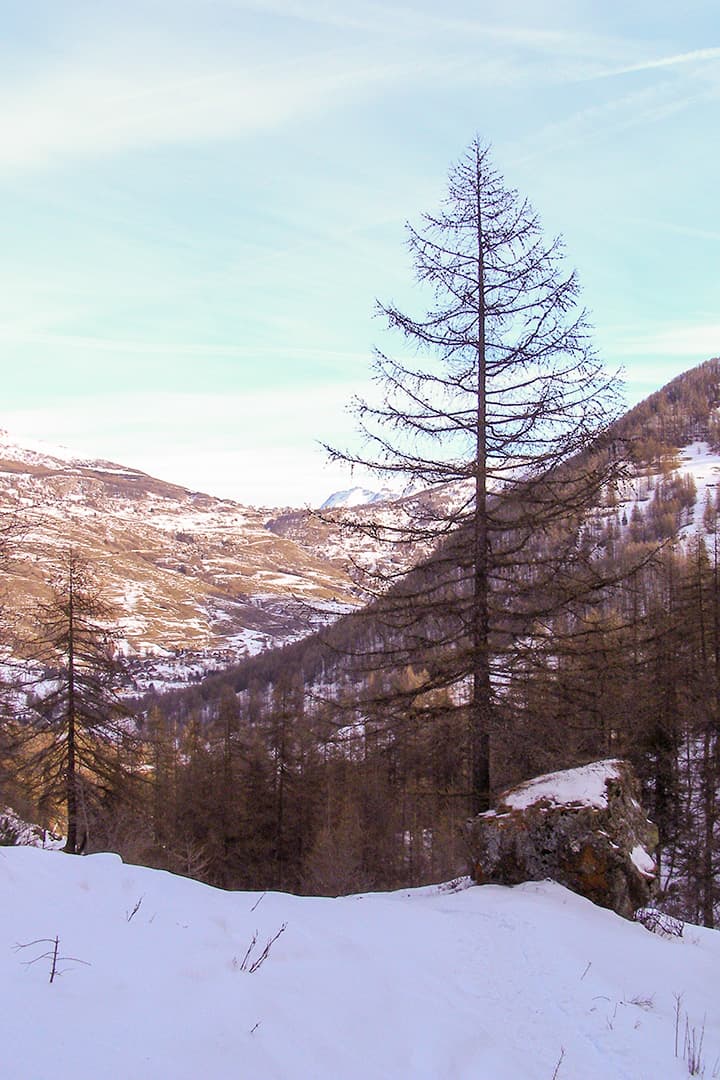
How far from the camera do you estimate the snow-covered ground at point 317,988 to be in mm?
2770

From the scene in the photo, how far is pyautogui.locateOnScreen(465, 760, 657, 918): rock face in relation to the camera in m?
7.21

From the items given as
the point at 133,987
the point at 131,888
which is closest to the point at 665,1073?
the point at 133,987

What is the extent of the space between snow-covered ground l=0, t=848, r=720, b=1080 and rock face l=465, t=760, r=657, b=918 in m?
0.83

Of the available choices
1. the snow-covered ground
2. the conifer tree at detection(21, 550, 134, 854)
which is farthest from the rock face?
the conifer tree at detection(21, 550, 134, 854)

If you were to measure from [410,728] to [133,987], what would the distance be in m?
7.73

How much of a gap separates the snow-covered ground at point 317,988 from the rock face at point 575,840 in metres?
0.83

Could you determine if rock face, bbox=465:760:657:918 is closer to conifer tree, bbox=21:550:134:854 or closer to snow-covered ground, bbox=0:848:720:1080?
snow-covered ground, bbox=0:848:720:1080

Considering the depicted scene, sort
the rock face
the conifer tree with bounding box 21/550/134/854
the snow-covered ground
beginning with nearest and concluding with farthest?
the snow-covered ground → the rock face → the conifer tree with bounding box 21/550/134/854

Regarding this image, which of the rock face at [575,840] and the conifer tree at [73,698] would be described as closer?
the rock face at [575,840]

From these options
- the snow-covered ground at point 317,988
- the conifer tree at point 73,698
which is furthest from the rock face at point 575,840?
the conifer tree at point 73,698

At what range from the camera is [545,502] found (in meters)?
10.1

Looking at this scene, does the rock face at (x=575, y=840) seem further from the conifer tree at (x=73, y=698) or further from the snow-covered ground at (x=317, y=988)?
the conifer tree at (x=73, y=698)

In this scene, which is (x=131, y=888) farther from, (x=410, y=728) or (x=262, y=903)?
(x=410, y=728)

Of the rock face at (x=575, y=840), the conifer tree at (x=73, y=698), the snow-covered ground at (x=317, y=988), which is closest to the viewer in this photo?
the snow-covered ground at (x=317, y=988)
